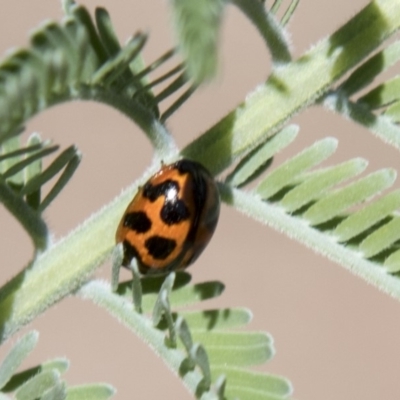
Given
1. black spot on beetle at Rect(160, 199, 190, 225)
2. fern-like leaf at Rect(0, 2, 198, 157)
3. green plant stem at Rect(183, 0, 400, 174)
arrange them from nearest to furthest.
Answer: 1. fern-like leaf at Rect(0, 2, 198, 157)
2. green plant stem at Rect(183, 0, 400, 174)
3. black spot on beetle at Rect(160, 199, 190, 225)

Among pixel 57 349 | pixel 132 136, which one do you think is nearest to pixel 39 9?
pixel 132 136

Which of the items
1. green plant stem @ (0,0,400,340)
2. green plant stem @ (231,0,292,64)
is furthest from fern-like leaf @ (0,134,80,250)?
green plant stem @ (231,0,292,64)

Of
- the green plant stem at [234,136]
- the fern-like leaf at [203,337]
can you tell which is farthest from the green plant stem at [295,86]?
the fern-like leaf at [203,337]

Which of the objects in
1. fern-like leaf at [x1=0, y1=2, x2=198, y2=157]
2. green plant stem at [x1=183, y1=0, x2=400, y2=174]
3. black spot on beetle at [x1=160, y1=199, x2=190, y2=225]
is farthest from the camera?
black spot on beetle at [x1=160, y1=199, x2=190, y2=225]

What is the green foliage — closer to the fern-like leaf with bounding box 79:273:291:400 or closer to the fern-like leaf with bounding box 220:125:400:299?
the fern-like leaf with bounding box 79:273:291:400

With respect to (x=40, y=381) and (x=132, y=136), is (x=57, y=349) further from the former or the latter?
(x=40, y=381)

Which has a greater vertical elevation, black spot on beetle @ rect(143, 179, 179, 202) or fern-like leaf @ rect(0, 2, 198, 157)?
fern-like leaf @ rect(0, 2, 198, 157)

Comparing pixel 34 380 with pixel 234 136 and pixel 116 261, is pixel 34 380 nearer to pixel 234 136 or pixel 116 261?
pixel 116 261
